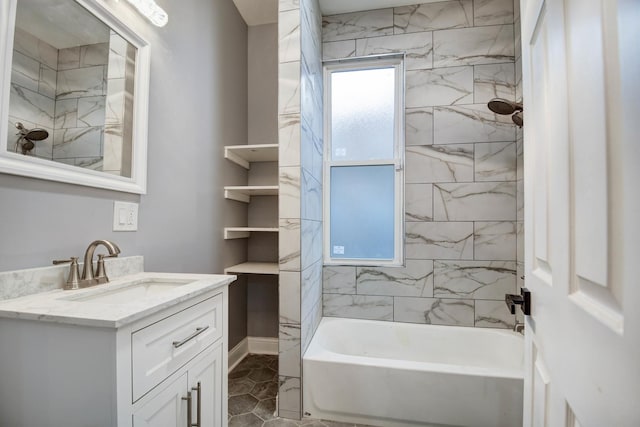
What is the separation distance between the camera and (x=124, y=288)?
3.61ft

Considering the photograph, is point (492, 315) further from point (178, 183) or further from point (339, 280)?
point (178, 183)

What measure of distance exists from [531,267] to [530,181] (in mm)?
249

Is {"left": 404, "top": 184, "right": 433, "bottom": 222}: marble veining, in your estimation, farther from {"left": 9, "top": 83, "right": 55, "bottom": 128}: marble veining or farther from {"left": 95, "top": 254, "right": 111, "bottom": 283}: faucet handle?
{"left": 9, "top": 83, "right": 55, "bottom": 128}: marble veining

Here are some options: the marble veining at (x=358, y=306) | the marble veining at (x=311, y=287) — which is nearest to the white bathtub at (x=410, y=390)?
the marble veining at (x=311, y=287)

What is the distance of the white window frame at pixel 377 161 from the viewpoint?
232cm

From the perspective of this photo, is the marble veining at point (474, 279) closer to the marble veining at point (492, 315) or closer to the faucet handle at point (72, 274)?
the marble veining at point (492, 315)

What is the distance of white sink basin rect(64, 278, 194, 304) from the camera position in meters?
0.97

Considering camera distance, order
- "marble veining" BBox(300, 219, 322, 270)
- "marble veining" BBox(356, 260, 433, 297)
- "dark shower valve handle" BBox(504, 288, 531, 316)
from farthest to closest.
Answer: "marble veining" BBox(356, 260, 433, 297) → "marble veining" BBox(300, 219, 322, 270) → "dark shower valve handle" BBox(504, 288, 531, 316)

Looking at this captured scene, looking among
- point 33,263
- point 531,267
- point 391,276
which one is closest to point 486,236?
point 391,276

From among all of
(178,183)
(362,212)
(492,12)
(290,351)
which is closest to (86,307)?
(178,183)

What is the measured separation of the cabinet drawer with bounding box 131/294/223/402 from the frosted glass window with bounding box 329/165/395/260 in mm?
1461

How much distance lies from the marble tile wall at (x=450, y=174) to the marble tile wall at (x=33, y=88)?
75.4 inches

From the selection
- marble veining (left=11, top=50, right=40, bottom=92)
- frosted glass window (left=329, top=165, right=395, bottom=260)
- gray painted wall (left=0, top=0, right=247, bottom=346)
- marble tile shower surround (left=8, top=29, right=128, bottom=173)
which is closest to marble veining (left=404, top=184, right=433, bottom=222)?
frosted glass window (left=329, top=165, right=395, bottom=260)

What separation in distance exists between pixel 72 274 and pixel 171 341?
0.47m
